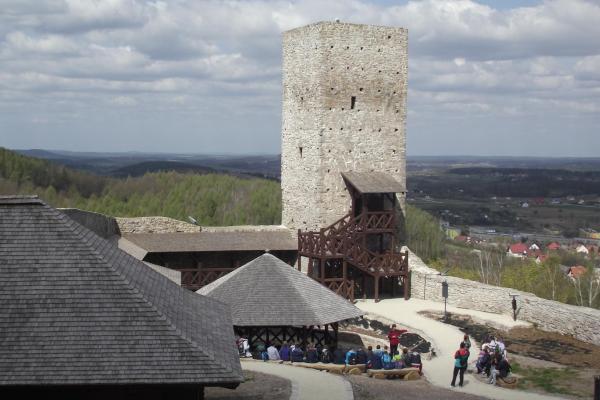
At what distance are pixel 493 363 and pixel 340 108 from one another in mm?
12417

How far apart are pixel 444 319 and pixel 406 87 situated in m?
8.60

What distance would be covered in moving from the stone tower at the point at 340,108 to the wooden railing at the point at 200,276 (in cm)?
352

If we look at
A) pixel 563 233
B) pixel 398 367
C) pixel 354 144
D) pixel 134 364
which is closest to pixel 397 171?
pixel 354 144

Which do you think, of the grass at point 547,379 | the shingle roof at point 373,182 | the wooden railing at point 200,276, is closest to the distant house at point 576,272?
the shingle roof at point 373,182

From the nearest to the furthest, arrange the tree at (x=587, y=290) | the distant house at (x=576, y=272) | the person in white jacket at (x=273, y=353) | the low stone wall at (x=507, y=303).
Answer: the person in white jacket at (x=273, y=353) → the low stone wall at (x=507, y=303) → the tree at (x=587, y=290) → the distant house at (x=576, y=272)

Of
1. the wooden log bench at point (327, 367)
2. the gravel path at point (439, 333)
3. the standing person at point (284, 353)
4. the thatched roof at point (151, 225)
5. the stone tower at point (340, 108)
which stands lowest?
the gravel path at point (439, 333)

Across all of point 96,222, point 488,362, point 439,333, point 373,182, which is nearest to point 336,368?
point 488,362

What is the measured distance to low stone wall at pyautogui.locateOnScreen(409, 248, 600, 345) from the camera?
63.1 ft

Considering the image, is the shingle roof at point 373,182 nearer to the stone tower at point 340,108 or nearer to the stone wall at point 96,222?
the stone tower at point 340,108

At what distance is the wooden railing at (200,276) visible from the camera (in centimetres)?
2488

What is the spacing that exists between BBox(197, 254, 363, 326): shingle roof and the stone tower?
26.1ft

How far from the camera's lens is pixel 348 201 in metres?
26.6

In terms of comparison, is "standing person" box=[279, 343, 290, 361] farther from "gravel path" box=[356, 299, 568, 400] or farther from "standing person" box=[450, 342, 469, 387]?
"standing person" box=[450, 342, 469, 387]

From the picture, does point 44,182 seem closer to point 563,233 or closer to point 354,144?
point 354,144
